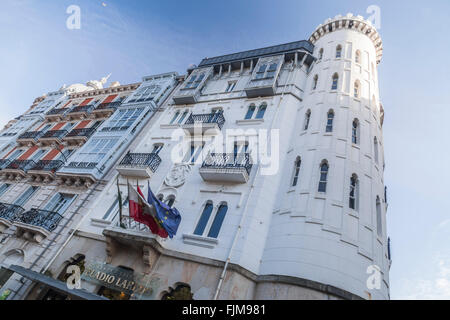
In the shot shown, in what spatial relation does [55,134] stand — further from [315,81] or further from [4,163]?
[315,81]

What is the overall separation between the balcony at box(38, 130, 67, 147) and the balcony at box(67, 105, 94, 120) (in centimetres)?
242

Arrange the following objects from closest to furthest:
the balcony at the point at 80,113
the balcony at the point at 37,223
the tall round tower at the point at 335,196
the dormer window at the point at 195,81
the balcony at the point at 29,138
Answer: the tall round tower at the point at 335,196, the balcony at the point at 37,223, the dormer window at the point at 195,81, the balcony at the point at 29,138, the balcony at the point at 80,113

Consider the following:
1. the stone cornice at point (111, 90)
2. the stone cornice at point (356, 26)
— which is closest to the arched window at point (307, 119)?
the stone cornice at point (356, 26)

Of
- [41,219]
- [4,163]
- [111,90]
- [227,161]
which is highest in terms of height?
[111,90]

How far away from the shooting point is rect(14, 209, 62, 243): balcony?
16109 mm

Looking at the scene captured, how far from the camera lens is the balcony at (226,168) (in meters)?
14.6

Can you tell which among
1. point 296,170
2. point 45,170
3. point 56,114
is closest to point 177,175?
point 296,170

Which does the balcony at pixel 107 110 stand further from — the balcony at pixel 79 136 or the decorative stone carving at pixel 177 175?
the decorative stone carving at pixel 177 175

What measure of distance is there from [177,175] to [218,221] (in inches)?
186

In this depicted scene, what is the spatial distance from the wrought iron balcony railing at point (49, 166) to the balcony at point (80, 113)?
6866 millimetres

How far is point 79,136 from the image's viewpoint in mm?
23266

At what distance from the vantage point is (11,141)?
28.1 m
